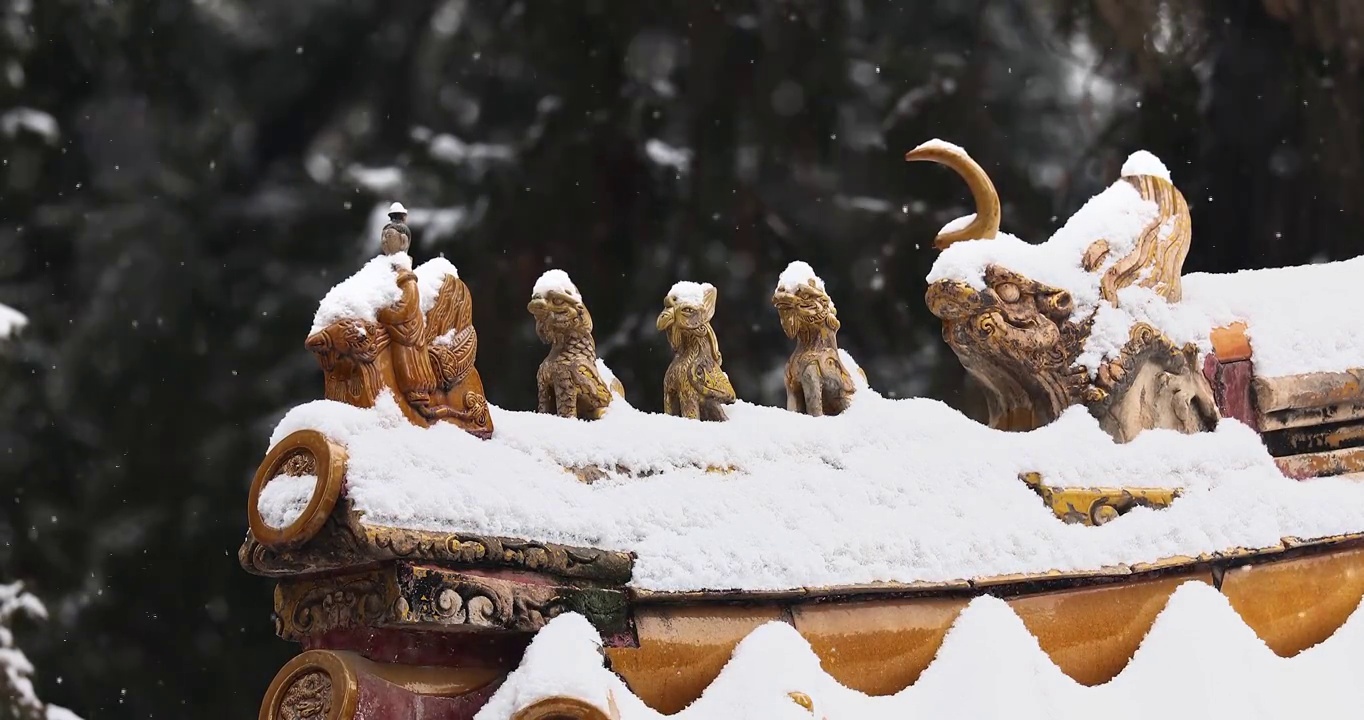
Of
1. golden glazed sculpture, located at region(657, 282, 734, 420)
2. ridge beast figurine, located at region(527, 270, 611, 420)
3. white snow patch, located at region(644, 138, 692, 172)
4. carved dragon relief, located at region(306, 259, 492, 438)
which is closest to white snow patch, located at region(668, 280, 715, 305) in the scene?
golden glazed sculpture, located at region(657, 282, 734, 420)

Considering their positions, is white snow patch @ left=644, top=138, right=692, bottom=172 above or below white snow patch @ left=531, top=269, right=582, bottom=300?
above

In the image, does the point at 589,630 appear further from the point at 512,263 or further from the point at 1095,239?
the point at 512,263

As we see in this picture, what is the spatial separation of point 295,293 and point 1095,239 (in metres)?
4.04

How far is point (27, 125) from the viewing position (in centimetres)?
805

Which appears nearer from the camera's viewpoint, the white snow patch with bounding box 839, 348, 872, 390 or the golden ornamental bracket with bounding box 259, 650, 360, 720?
the golden ornamental bracket with bounding box 259, 650, 360, 720

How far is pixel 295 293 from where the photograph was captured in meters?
7.99

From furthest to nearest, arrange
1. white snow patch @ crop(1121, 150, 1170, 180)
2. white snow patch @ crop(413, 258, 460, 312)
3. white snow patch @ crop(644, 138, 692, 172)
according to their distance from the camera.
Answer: white snow patch @ crop(644, 138, 692, 172), white snow patch @ crop(1121, 150, 1170, 180), white snow patch @ crop(413, 258, 460, 312)

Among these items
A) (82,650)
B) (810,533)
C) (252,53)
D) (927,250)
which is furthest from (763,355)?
(810,533)

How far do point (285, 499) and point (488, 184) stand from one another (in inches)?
184

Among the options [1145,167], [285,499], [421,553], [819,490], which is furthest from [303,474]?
[1145,167]

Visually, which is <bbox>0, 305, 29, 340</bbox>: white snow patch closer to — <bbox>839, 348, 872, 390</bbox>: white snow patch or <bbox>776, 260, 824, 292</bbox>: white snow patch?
<bbox>776, 260, 824, 292</bbox>: white snow patch

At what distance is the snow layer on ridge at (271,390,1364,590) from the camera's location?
3.82 m

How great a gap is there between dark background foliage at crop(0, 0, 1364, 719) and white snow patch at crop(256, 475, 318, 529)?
4240 millimetres

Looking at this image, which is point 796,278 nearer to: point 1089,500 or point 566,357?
point 566,357
